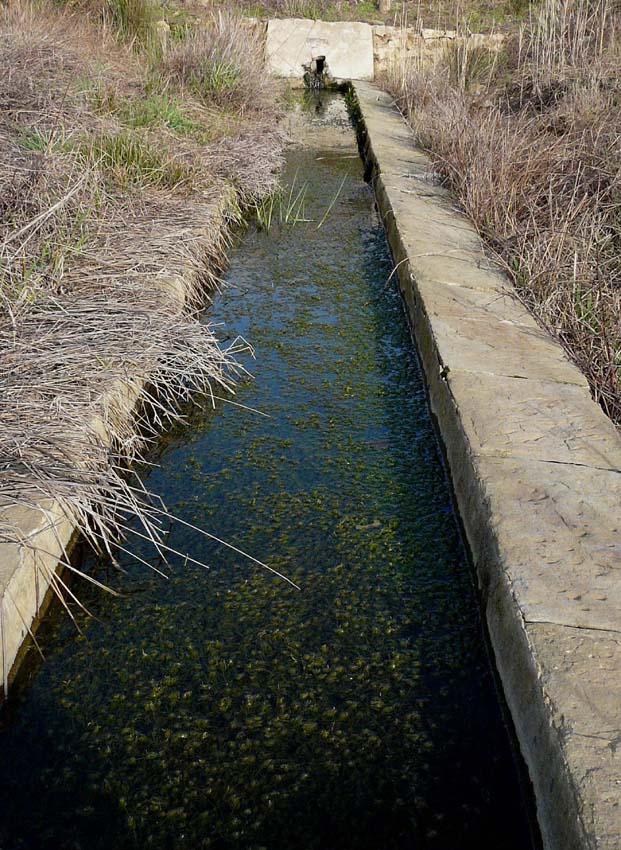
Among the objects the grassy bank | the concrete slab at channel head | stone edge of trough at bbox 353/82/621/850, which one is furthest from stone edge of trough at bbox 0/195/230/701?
the concrete slab at channel head

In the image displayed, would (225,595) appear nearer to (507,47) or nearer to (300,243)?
(300,243)

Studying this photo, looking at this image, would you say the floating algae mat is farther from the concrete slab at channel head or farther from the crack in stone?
the concrete slab at channel head

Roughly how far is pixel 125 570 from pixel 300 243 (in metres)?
3.28

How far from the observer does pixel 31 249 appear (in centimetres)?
357

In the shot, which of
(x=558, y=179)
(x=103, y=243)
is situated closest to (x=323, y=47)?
(x=558, y=179)

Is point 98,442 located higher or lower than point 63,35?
lower

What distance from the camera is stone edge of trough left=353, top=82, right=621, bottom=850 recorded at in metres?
1.48

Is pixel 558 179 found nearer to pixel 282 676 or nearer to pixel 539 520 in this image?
pixel 539 520

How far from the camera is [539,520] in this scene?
2096mm

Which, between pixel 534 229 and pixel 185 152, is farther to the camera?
pixel 185 152

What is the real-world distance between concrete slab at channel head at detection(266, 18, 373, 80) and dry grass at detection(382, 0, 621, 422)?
192 inches

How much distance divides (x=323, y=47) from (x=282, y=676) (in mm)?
12422

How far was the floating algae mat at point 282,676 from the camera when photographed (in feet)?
5.38

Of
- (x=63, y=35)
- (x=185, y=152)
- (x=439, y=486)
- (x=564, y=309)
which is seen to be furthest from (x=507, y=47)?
(x=439, y=486)
